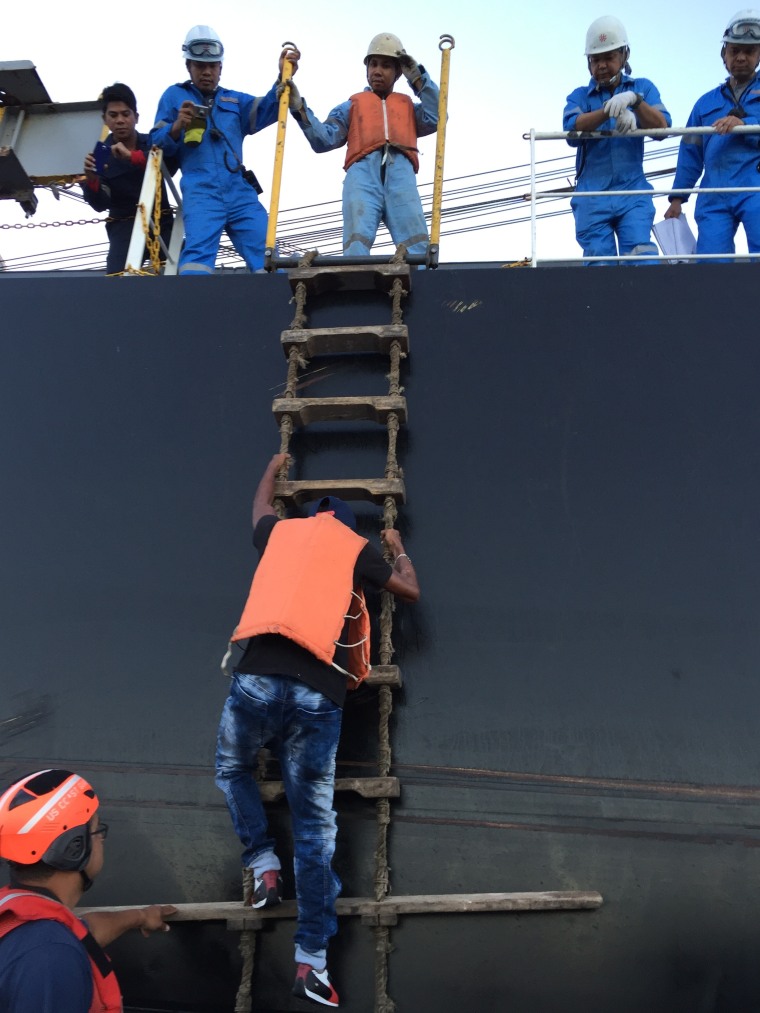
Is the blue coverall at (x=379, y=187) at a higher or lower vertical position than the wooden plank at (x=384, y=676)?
higher

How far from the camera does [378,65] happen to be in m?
5.28

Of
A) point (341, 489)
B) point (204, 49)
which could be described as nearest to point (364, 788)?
point (341, 489)

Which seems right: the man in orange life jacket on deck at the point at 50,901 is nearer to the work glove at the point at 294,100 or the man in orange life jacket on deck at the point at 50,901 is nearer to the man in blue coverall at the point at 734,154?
the work glove at the point at 294,100

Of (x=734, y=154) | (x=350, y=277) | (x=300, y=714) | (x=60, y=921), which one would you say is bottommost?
(x=60, y=921)

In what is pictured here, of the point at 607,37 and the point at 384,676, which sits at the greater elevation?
the point at 607,37

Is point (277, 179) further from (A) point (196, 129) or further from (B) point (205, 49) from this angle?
(B) point (205, 49)

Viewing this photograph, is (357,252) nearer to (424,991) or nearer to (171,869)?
(171,869)

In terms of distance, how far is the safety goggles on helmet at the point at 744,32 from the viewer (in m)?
5.18

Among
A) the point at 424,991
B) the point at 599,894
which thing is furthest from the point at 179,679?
the point at 599,894

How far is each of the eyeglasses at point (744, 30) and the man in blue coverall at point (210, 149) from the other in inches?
97.9

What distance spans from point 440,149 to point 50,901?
3.64 metres

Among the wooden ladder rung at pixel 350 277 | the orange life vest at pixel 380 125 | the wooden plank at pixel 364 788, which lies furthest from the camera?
the orange life vest at pixel 380 125

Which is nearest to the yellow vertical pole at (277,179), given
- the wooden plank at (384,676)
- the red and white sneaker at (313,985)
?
the wooden plank at (384,676)

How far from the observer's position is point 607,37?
5148 millimetres
